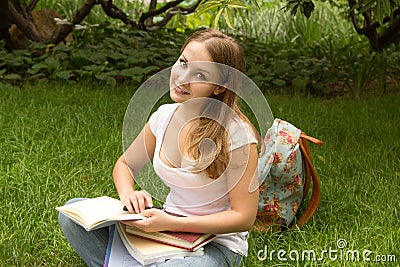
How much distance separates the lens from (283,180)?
2.60m

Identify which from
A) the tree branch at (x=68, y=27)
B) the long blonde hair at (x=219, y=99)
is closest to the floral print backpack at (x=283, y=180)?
the long blonde hair at (x=219, y=99)

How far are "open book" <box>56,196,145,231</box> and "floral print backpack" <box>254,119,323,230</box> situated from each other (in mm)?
672

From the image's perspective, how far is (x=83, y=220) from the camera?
2.01 meters

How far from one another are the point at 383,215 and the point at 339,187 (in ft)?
1.16

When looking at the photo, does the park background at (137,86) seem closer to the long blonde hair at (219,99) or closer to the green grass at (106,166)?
the green grass at (106,166)

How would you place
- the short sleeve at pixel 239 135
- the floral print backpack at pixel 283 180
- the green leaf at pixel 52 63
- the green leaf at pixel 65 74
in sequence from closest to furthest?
the short sleeve at pixel 239 135
the floral print backpack at pixel 283 180
the green leaf at pixel 65 74
the green leaf at pixel 52 63

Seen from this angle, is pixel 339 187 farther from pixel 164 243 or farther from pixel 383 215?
pixel 164 243

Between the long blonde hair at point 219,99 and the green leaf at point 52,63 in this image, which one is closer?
the long blonde hair at point 219,99

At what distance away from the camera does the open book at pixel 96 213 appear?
6.36 feet

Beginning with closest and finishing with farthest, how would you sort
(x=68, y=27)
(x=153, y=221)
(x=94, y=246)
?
(x=153, y=221) < (x=94, y=246) < (x=68, y=27)

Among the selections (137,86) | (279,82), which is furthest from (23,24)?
(279,82)

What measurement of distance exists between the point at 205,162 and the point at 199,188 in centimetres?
10

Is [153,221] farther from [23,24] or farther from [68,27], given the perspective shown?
[23,24]

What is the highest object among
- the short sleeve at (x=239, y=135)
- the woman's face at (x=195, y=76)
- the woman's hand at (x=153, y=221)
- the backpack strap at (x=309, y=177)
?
the woman's face at (x=195, y=76)
